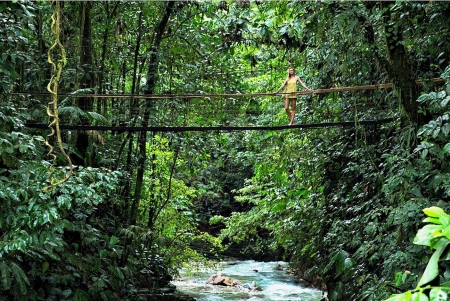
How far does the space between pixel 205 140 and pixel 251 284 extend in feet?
11.9

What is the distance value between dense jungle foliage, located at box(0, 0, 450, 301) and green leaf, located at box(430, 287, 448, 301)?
1.27 m

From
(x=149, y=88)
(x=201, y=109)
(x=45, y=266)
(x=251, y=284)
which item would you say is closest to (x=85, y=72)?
(x=149, y=88)

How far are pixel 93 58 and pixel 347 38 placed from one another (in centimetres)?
279

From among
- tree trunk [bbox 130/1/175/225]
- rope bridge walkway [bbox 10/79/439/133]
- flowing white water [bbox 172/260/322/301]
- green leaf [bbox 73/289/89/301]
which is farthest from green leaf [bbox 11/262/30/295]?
flowing white water [bbox 172/260/322/301]

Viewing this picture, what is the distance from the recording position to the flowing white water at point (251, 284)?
7.36 m

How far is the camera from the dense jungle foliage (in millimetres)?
2791

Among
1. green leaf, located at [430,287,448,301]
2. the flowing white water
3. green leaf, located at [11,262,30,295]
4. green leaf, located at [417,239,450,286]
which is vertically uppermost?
green leaf, located at [417,239,450,286]

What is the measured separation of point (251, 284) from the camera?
8.39 m

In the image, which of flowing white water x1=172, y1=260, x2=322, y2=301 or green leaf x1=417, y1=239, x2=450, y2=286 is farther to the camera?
flowing white water x1=172, y1=260, x2=322, y2=301

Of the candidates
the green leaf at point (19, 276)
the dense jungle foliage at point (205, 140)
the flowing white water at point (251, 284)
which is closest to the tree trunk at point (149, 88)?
the dense jungle foliage at point (205, 140)

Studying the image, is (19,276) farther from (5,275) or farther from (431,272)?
(431,272)

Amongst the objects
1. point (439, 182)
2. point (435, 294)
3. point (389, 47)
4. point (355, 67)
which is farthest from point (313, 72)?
point (435, 294)

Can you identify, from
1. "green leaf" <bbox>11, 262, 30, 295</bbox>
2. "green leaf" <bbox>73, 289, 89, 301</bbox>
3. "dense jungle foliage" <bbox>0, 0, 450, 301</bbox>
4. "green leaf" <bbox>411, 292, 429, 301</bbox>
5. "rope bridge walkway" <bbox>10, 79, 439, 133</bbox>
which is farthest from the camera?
"rope bridge walkway" <bbox>10, 79, 439, 133</bbox>

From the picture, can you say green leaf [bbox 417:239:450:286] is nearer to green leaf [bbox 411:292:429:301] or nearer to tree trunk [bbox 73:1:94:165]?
green leaf [bbox 411:292:429:301]
